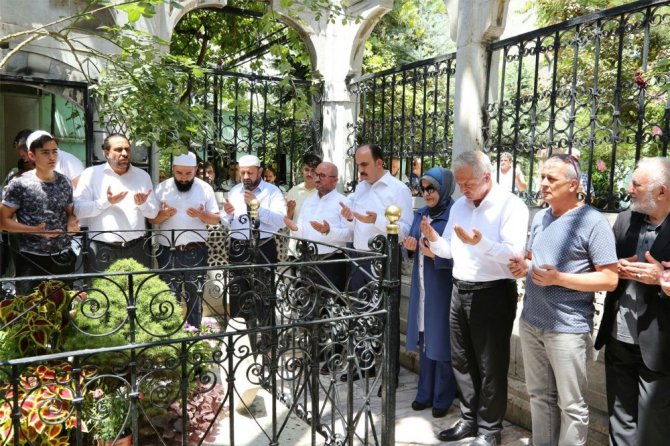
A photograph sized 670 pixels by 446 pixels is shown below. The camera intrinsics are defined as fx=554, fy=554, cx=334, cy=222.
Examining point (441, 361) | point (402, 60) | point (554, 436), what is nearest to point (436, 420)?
point (441, 361)

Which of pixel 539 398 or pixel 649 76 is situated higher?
pixel 649 76

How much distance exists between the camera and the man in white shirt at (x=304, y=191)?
255 inches

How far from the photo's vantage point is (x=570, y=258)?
10.1 ft

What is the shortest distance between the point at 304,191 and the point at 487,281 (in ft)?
A: 11.6

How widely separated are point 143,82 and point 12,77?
2.94 meters

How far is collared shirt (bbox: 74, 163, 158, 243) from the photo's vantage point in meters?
4.98

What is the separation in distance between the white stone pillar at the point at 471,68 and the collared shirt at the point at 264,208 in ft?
Result: 6.38

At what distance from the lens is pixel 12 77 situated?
19.5 ft

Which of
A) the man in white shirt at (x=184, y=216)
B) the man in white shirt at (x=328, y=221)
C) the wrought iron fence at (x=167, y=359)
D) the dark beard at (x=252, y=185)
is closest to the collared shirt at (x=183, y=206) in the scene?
the man in white shirt at (x=184, y=216)

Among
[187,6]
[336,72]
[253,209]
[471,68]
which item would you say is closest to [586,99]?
[471,68]

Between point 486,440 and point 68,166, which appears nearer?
point 486,440

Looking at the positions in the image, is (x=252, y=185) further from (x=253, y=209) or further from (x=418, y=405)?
(x=418, y=405)

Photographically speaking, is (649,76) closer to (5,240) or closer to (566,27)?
(566,27)

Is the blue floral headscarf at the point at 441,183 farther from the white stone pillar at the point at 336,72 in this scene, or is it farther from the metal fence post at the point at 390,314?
the white stone pillar at the point at 336,72
